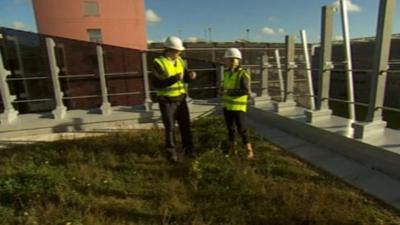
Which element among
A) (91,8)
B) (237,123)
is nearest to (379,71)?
(237,123)

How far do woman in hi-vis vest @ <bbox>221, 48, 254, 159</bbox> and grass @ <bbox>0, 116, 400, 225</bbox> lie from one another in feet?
1.18

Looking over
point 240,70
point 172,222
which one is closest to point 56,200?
point 172,222

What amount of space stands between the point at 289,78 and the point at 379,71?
2398 mm

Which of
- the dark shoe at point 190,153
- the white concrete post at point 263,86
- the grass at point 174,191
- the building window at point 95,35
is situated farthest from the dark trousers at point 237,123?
the building window at point 95,35

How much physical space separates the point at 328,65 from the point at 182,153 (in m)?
2.91

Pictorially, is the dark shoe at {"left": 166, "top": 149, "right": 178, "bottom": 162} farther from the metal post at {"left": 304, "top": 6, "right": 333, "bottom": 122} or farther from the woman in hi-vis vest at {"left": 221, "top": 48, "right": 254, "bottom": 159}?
the metal post at {"left": 304, "top": 6, "right": 333, "bottom": 122}

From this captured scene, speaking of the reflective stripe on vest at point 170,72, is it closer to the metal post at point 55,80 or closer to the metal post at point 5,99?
the metal post at point 55,80

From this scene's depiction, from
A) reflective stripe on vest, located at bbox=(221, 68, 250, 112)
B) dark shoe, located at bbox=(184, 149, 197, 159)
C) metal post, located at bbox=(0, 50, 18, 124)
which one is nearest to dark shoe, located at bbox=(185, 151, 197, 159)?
dark shoe, located at bbox=(184, 149, 197, 159)

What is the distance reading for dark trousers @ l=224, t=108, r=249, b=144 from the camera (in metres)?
4.54

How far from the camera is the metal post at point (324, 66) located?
494cm

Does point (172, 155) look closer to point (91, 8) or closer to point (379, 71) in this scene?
point (379, 71)

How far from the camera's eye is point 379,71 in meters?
3.99

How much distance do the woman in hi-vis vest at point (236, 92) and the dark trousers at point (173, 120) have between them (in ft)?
2.19

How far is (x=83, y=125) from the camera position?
6492 millimetres
